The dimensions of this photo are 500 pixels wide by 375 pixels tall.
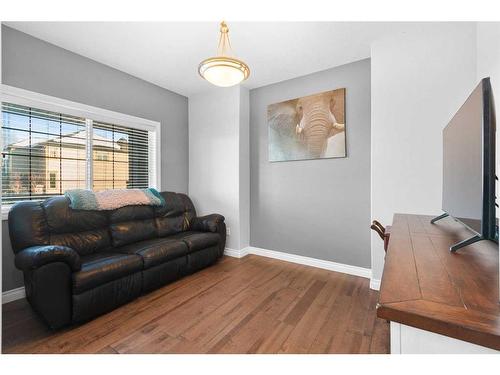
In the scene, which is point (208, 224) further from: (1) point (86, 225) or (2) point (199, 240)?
(1) point (86, 225)

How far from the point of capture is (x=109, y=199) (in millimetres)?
2629

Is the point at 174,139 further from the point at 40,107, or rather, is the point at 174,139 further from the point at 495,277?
the point at 495,277

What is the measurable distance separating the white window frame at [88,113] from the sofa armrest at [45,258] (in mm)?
851

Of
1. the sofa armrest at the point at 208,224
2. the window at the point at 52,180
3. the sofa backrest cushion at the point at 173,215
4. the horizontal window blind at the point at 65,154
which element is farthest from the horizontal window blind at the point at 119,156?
the sofa armrest at the point at 208,224

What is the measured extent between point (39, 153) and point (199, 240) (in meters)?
2.01

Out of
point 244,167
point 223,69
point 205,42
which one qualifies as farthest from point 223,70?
point 244,167

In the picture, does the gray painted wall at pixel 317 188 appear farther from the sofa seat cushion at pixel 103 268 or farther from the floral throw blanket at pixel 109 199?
the sofa seat cushion at pixel 103 268

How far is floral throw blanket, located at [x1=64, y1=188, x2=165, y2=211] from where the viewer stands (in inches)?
94.5

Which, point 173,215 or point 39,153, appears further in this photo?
point 173,215

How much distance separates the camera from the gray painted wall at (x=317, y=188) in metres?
2.76

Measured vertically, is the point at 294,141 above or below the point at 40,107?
below

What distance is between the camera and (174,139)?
381cm

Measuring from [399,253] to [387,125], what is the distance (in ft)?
6.25
